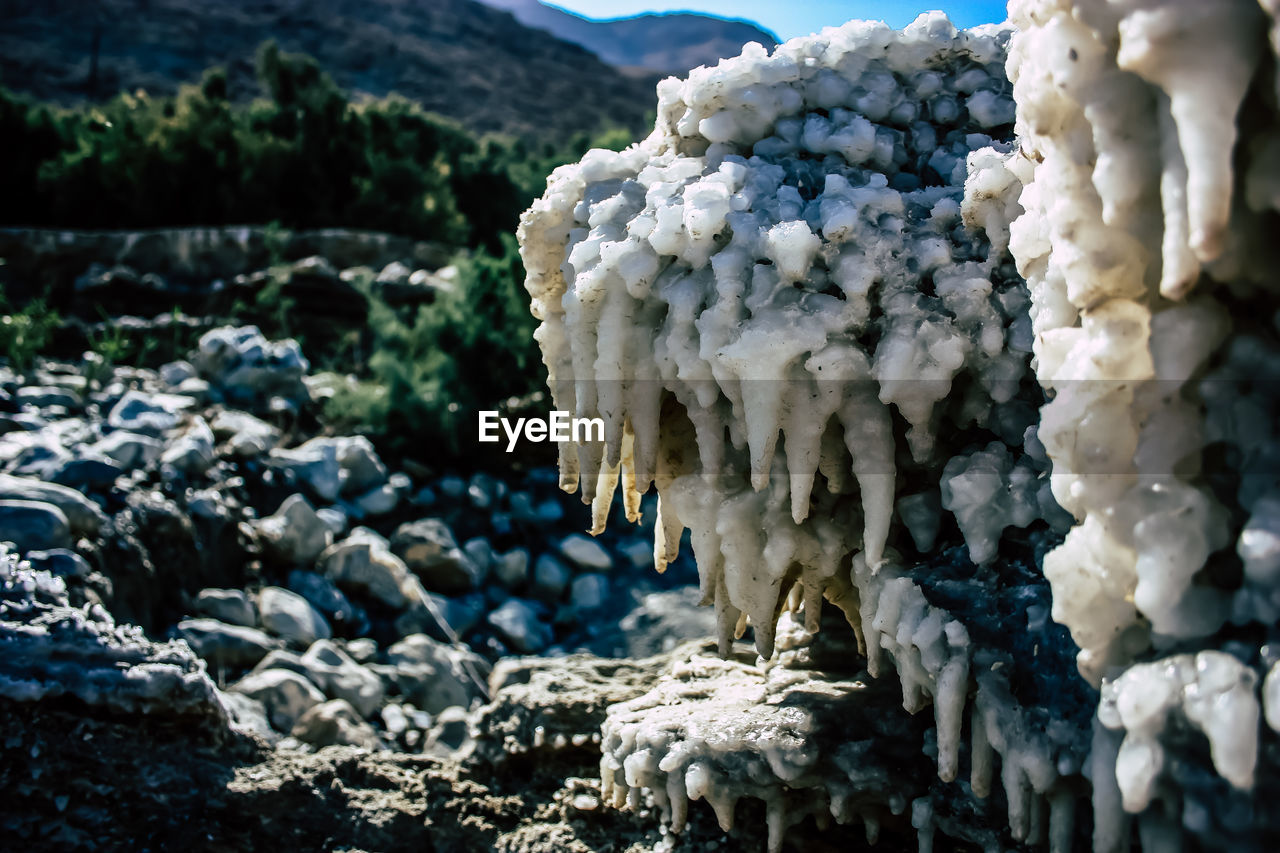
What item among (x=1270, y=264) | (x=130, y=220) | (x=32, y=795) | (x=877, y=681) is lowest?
(x=32, y=795)

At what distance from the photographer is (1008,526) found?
1.56 metres

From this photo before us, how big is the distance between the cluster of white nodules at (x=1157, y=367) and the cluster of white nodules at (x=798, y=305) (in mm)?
371

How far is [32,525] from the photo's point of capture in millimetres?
2529

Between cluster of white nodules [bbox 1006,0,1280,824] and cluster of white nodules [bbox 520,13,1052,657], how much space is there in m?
0.37

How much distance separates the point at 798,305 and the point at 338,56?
116 feet

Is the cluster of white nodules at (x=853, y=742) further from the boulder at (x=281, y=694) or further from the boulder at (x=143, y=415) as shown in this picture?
the boulder at (x=143, y=415)

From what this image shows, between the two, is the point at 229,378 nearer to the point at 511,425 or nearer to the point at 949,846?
the point at 511,425

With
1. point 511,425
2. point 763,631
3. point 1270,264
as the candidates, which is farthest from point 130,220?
point 1270,264

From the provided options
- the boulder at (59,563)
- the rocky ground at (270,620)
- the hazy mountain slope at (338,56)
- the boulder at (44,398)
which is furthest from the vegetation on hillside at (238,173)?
the hazy mountain slope at (338,56)

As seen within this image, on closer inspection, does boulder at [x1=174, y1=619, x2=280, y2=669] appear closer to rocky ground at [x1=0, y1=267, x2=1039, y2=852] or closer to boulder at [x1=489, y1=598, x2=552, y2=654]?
rocky ground at [x1=0, y1=267, x2=1039, y2=852]

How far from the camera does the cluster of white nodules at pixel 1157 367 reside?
38.0 inches

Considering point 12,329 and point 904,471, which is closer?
point 904,471

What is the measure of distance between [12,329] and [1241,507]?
6.15 m

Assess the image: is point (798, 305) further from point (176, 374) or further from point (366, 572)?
point (176, 374)
